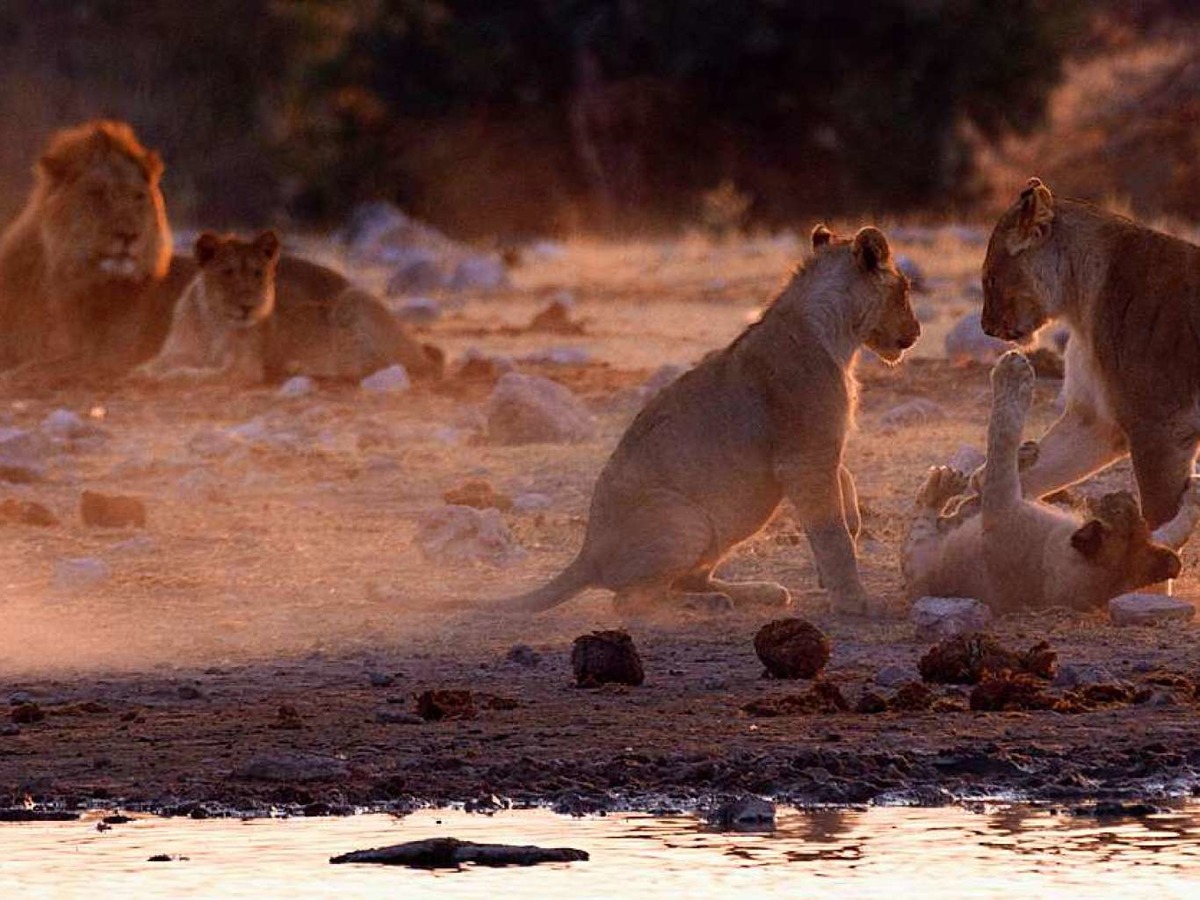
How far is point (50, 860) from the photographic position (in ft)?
18.6

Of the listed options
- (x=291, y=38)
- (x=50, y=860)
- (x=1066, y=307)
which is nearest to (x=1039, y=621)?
(x=1066, y=307)

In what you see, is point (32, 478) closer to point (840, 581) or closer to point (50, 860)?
point (840, 581)

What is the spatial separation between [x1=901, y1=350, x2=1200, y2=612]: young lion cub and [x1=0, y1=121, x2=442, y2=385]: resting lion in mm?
6935

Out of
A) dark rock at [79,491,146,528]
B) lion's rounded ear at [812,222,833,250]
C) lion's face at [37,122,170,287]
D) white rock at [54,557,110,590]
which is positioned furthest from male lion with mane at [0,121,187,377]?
lion's rounded ear at [812,222,833,250]

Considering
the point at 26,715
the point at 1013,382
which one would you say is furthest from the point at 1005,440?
the point at 26,715

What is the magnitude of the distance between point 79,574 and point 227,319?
216 inches

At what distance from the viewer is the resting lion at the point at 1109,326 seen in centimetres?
863

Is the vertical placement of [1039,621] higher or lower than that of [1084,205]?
lower

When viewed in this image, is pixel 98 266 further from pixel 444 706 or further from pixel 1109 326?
pixel 444 706

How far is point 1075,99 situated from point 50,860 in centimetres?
2988

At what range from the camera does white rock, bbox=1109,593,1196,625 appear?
7.93 m

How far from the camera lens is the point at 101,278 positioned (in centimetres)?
1545

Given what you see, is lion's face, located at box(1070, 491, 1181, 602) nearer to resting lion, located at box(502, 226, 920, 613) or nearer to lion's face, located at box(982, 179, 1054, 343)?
resting lion, located at box(502, 226, 920, 613)

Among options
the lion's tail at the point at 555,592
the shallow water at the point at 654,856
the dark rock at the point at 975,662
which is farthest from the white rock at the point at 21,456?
the shallow water at the point at 654,856
